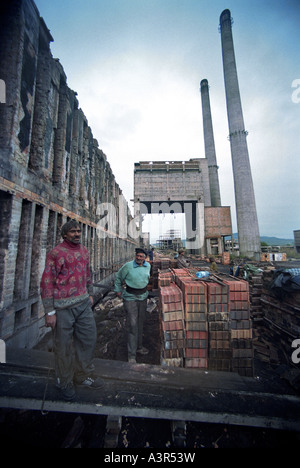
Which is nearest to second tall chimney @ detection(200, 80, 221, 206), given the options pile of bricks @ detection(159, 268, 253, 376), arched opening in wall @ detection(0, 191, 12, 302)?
pile of bricks @ detection(159, 268, 253, 376)

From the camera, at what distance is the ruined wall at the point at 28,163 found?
383 centimetres

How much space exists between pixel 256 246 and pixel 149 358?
75.6ft

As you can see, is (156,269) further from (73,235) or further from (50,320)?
(50,320)

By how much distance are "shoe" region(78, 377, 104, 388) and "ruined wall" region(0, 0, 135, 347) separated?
2.28 m

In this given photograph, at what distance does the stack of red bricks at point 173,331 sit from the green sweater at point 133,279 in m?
0.81

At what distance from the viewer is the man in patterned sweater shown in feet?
7.36

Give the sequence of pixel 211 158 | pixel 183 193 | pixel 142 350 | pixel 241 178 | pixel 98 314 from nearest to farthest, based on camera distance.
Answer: pixel 142 350 < pixel 98 314 < pixel 241 178 < pixel 183 193 < pixel 211 158

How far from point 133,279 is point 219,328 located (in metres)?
1.93

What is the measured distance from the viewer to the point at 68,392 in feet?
7.16

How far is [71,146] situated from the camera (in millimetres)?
7121

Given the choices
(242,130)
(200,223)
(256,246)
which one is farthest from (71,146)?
(242,130)

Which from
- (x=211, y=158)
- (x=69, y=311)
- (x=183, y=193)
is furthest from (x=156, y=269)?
(x=211, y=158)

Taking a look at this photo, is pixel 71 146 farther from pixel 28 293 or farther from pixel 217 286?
pixel 217 286

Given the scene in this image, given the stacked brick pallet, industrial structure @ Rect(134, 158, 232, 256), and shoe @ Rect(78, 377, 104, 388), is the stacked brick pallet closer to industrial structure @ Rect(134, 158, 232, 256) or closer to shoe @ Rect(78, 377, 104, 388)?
shoe @ Rect(78, 377, 104, 388)
